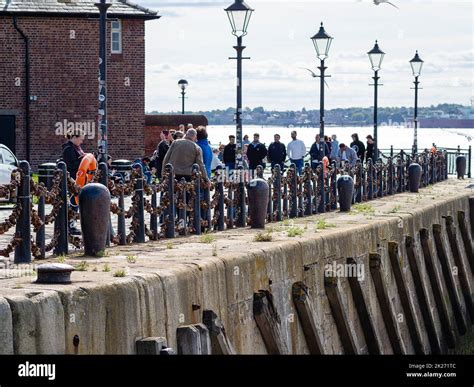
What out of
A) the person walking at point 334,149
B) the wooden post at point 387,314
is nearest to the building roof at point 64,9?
the person walking at point 334,149

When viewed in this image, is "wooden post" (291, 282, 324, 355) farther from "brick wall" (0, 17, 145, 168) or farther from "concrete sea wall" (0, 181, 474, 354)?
"brick wall" (0, 17, 145, 168)

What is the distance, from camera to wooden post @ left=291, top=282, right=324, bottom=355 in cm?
1680

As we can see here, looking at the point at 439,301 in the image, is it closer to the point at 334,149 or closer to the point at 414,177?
the point at 414,177

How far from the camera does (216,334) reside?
1351 centimetres

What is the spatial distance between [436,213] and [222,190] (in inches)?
367

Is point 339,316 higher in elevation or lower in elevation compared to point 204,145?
lower

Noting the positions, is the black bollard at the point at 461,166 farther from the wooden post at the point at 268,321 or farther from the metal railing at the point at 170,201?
the wooden post at the point at 268,321

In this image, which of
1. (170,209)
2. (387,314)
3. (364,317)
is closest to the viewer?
(170,209)

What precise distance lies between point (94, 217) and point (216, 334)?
2.27 metres

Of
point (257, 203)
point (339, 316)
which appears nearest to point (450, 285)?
point (257, 203)

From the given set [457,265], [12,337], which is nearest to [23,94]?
[457,265]

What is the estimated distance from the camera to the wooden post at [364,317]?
20047 millimetres

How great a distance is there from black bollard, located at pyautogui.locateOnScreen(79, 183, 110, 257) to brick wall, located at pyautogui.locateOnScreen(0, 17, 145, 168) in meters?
32.8
